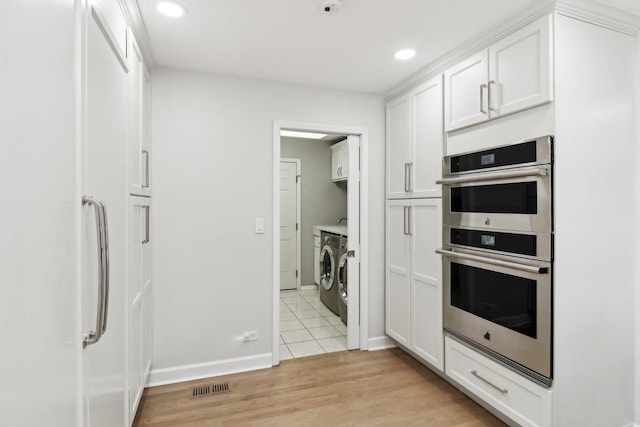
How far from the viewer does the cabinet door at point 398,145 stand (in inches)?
117

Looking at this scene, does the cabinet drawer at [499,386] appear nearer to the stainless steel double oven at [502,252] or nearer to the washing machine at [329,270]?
the stainless steel double oven at [502,252]

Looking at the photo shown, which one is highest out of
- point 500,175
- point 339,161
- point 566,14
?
point 566,14

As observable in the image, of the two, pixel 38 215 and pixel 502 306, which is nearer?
Answer: pixel 38 215

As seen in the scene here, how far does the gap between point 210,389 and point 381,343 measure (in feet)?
5.18

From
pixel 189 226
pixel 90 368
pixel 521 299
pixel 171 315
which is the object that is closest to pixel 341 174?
pixel 189 226

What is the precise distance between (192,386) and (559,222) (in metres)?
2.66

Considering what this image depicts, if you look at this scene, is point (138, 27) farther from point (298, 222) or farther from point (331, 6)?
point (298, 222)

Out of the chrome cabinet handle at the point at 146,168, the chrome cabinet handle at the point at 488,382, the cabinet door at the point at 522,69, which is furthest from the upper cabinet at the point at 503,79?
the chrome cabinet handle at the point at 146,168

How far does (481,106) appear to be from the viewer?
2.17 meters

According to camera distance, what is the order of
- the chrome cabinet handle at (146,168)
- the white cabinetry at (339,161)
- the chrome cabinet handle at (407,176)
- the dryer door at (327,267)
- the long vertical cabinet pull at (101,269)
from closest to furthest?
the long vertical cabinet pull at (101,269)
the chrome cabinet handle at (146,168)
the chrome cabinet handle at (407,176)
the dryer door at (327,267)
the white cabinetry at (339,161)

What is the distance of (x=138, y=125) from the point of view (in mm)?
2139

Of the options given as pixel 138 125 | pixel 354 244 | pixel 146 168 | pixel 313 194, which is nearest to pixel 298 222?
pixel 313 194

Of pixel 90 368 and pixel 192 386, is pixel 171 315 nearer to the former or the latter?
pixel 192 386

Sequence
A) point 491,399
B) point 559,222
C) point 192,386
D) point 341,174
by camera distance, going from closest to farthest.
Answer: point 559,222 < point 491,399 < point 192,386 < point 341,174
